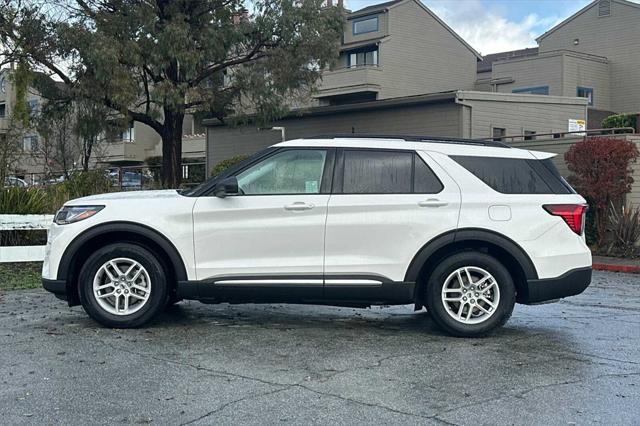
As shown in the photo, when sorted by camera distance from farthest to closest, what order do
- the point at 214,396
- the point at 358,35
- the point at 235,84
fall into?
the point at 358,35 → the point at 235,84 → the point at 214,396

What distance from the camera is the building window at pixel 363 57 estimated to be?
36.8m

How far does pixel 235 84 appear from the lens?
2228 cm

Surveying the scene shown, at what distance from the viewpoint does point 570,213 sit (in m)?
6.69

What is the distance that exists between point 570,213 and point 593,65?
31486 millimetres

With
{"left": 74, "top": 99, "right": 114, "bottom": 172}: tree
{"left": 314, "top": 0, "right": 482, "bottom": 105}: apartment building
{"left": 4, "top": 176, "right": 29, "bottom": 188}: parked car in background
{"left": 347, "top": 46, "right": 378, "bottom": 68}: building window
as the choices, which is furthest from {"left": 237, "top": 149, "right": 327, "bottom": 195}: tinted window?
{"left": 347, "top": 46, "right": 378, "bottom": 68}: building window

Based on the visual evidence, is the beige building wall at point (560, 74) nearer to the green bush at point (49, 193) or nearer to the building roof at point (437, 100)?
the building roof at point (437, 100)

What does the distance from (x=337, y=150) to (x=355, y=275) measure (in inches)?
47.9

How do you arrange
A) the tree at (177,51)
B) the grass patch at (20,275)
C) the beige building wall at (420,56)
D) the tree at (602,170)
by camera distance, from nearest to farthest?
the grass patch at (20,275)
the tree at (602,170)
the tree at (177,51)
the beige building wall at (420,56)

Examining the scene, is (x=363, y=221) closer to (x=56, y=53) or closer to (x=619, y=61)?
(x=56, y=53)

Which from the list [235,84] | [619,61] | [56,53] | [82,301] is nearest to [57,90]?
[56,53]

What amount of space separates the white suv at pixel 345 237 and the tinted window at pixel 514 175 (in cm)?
1

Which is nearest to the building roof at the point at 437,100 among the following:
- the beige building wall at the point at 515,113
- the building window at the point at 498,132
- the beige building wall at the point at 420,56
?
the beige building wall at the point at 515,113

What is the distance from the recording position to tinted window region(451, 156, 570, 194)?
6773 millimetres

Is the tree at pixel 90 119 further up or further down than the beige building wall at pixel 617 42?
further down
